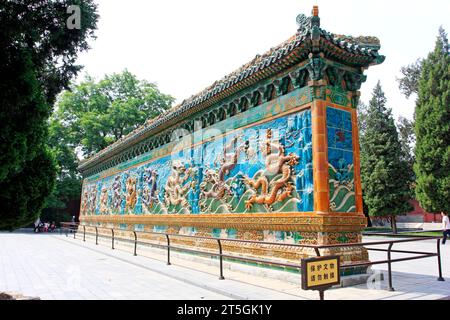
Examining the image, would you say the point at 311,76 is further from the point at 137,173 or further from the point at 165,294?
the point at 137,173

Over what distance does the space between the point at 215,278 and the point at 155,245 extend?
584 cm

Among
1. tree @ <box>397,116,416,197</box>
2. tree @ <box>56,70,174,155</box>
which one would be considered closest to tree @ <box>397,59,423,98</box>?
tree @ <box>397,116,416,197</box>

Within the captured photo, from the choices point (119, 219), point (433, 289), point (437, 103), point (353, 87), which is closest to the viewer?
point (433, 289)

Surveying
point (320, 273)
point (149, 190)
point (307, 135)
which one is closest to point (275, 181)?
point (307, 135)

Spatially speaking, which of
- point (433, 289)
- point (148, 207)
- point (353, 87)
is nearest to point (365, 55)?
point (353, 87)

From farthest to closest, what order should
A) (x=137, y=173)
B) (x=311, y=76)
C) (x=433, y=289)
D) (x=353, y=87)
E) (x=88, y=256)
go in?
1. (x=137, y=173)
2. (x=88, y=256)
3. (x=353, y=87)
4. (x=311, y=76)
5. (x=433, y=289)

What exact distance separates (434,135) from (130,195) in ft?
57.9

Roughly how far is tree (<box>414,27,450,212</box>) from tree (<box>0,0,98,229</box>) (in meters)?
21.1

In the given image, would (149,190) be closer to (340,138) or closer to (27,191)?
(27,191)

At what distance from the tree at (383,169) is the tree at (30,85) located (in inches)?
941

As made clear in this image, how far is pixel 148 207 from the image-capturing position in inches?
602

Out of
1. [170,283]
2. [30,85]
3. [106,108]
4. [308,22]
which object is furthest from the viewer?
[106,108]

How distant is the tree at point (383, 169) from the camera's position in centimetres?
2602

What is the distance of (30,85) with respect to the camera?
553 centimetres
